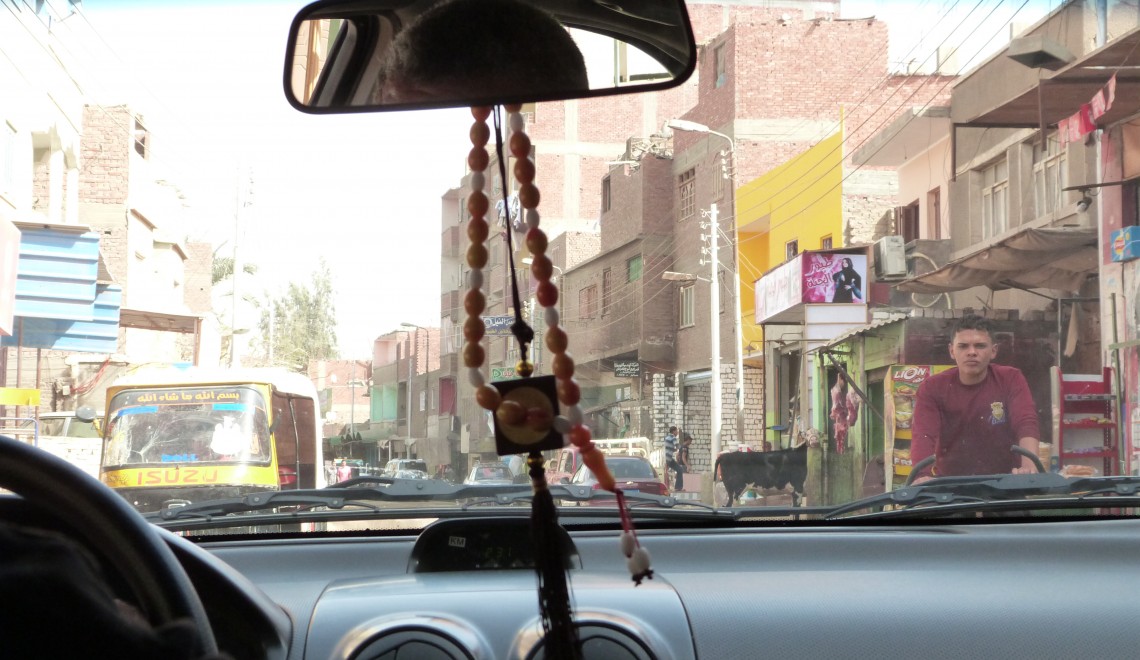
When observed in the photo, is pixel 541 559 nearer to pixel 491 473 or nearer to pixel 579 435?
pixel 579 435

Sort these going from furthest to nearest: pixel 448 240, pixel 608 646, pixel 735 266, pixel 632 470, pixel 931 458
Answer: pixel 735 266 → pixel 931 458 → pixel 632 470 → pixel 448 240 → pixel 608 646

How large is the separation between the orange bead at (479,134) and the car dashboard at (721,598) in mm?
1093

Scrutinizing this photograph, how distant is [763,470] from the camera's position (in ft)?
13.5

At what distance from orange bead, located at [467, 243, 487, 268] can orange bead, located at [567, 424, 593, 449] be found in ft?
0.68

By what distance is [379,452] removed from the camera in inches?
186

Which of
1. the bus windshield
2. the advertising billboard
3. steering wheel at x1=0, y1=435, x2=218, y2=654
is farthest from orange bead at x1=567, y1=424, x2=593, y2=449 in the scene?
the advertising billboard

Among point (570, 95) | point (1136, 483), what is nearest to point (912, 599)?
point (1136, 483)

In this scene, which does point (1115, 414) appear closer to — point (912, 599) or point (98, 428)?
point (912, 599)

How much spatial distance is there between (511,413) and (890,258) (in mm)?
4579

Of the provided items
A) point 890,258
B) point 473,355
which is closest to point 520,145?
point 473,355

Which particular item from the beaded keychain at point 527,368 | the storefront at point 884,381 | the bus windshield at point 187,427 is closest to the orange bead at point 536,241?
the beaded keychain at point 527,368

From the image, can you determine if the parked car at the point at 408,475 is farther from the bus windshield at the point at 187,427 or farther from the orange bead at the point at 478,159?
the orange bead at the point at 478,159

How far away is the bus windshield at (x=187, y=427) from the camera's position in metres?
5.21

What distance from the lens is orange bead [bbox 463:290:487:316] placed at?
4.25 ft
